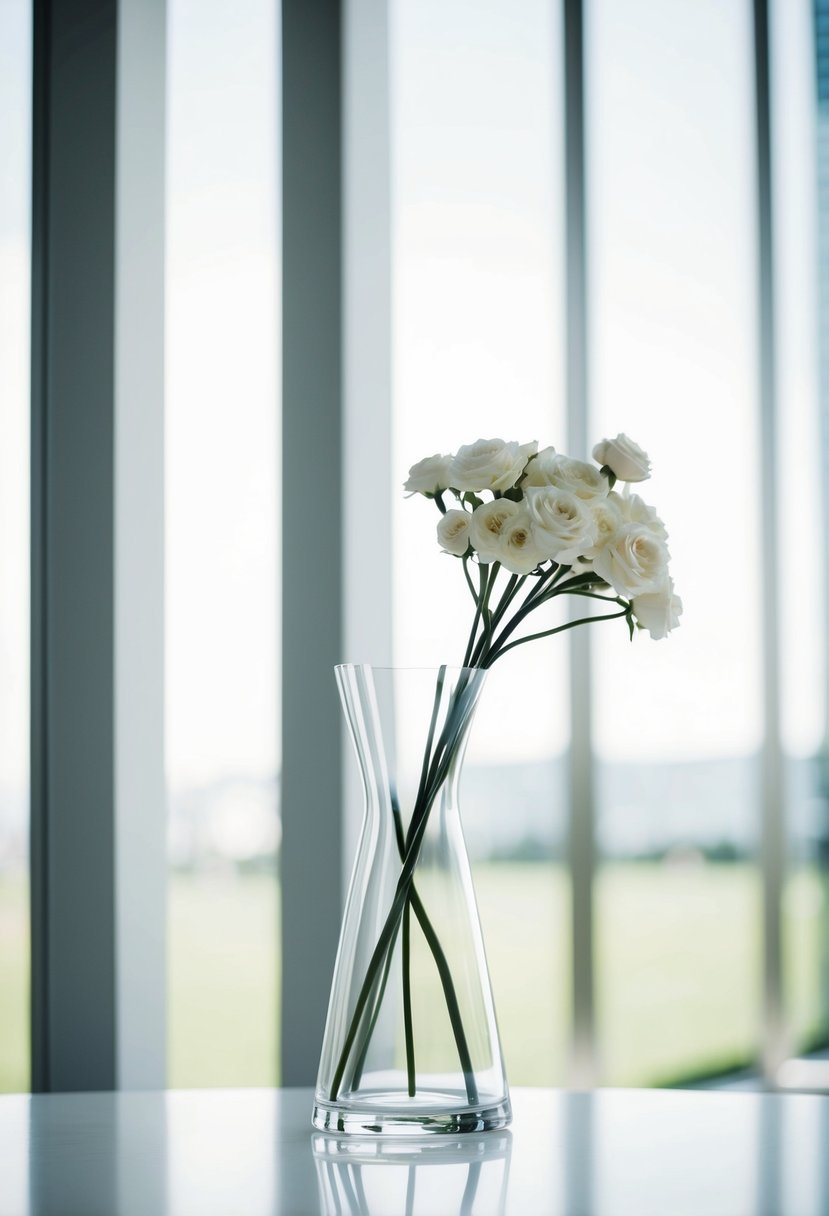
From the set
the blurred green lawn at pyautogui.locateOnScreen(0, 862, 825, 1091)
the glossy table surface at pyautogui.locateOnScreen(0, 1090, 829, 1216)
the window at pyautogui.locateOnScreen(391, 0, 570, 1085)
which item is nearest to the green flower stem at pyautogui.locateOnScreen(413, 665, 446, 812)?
the glossy table surface at pyautogui.locateOnScreen(0, 1090, 829, 1216)

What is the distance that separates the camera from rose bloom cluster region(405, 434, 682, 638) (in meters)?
0.75

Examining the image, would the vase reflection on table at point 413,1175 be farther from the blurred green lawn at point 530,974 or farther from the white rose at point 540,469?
the blurred green lawn at point 530,974

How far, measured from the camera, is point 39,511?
149cm

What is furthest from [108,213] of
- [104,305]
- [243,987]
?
[243,987]

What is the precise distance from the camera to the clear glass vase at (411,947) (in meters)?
0.74

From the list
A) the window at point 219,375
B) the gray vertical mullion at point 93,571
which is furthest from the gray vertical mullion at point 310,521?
the gray vertical mullion at point 93,571

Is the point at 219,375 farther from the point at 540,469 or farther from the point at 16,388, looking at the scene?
the point at 540,469

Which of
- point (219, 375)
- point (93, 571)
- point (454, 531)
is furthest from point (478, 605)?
point (219, 375)

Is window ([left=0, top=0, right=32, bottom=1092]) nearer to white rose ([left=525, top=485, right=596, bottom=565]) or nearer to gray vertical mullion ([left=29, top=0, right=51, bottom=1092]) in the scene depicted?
gray vertical mullion ([left=29, top=0, right=51, bottom=1092])

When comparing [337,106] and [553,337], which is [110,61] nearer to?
[337,106]

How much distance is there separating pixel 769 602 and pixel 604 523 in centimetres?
151

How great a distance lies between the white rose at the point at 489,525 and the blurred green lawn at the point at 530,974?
3.74 meters

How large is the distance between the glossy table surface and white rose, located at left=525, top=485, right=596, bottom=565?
38 cm

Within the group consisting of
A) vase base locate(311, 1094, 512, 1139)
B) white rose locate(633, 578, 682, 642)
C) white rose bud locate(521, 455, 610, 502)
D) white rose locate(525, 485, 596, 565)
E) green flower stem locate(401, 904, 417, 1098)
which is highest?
white rose bud locate(521, 455, 610, 502)
